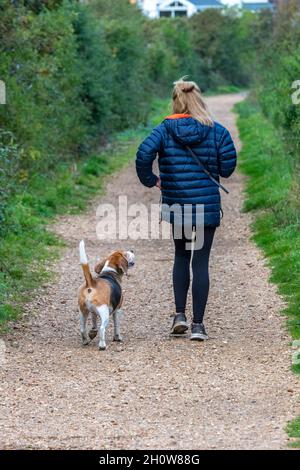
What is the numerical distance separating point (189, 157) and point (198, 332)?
4.86 ft

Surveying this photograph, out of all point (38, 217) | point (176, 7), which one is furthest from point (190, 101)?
point (176, 7)

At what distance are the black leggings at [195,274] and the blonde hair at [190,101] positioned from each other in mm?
949

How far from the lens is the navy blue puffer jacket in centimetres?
860

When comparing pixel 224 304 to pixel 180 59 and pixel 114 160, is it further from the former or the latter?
pixel 180 59

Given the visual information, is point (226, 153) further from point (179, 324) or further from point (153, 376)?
point (153, 376)

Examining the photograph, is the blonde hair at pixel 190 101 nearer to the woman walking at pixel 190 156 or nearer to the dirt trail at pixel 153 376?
the woman walking at pixel 190 156

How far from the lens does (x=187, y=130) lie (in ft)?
28.0

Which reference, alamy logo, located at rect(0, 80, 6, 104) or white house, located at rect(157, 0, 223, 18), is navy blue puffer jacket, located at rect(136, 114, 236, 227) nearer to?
alamy logo, located at rect(0, 80, 6, 104)

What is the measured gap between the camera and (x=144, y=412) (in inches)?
274

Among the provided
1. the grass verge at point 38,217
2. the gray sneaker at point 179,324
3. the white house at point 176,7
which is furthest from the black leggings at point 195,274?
the white house at point 176,7

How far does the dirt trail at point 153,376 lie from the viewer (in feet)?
21.1
